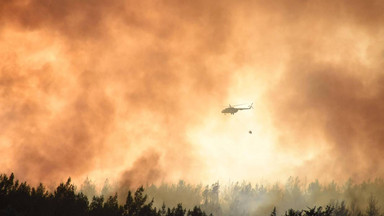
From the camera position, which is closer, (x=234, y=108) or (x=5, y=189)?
(x=234, y=108)

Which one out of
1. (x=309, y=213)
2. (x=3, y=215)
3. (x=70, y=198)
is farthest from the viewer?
(x=70, y=198)

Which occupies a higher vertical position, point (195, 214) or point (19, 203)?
point (19, 203)

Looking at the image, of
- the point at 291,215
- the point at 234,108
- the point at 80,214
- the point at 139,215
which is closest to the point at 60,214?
the point at 80,214

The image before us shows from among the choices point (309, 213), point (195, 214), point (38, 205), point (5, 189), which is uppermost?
point (5, 189)

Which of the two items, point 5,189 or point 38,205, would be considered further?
point 5,189

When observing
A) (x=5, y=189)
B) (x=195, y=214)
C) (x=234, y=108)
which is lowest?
(x=195, y=214)

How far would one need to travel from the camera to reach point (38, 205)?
139000 mm

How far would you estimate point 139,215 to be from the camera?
136 metres

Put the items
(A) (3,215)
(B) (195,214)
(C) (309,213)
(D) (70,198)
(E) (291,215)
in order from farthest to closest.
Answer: (D) (70,198) → (B) (195,214) → (A) (3,215) → (E) (291,215) → (C) (309,213)

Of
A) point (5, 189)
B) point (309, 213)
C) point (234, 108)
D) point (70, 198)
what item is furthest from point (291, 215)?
point (5, 189)

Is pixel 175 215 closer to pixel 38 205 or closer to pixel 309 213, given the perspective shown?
pixel 38 205

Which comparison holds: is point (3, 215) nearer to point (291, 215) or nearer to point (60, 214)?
point (60, 214)

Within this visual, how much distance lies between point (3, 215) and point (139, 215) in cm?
5059

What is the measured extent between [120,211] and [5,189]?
5722cm
